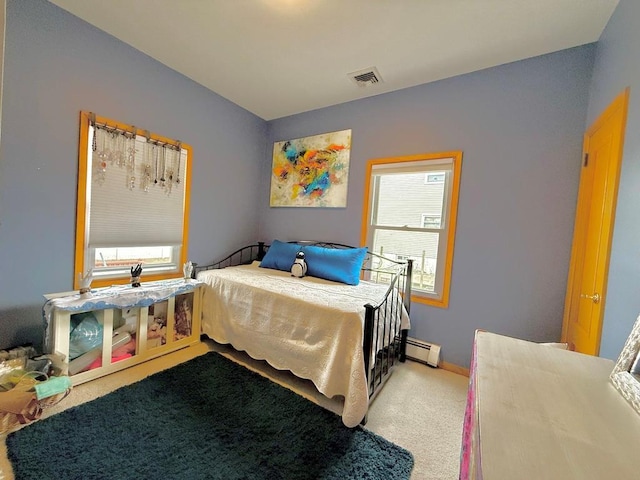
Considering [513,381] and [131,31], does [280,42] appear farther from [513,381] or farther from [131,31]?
[513,381]

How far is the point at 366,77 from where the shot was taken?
243 centimetres

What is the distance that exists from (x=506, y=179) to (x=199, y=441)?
9.24 feet

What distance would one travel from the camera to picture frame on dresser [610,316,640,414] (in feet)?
2.37

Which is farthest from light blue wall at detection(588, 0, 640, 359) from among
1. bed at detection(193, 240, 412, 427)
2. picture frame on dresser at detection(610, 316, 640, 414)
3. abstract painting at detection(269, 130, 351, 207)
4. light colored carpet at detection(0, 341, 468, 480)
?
abstract painting at detection(269, 130, 351, 207)

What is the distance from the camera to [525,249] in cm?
206

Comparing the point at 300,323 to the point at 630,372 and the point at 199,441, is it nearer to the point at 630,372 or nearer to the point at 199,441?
the point at 199,441

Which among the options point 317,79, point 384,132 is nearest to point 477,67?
point 384,132

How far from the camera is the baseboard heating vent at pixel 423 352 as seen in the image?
235cm

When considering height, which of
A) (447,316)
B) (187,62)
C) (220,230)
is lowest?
(447,316)

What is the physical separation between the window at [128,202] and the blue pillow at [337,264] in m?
1.43

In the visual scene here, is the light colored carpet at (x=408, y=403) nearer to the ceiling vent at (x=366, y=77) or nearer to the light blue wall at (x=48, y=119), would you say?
the light blue wall at (x=48, y=119)

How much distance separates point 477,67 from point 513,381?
249cm

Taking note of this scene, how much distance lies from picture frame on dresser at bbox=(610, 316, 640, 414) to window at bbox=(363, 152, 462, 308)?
5.11 ft

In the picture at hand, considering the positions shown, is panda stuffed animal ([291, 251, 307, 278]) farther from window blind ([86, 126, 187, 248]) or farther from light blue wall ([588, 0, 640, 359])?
light blue wall ([588, 0, 640, 359])
